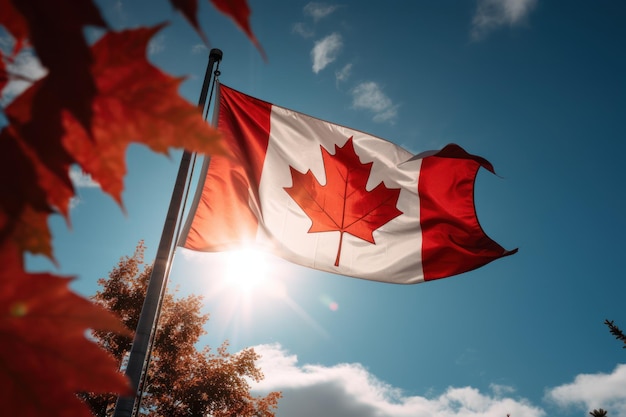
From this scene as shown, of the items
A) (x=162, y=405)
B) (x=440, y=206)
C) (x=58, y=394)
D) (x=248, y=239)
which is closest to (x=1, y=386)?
(x=58, y=394)

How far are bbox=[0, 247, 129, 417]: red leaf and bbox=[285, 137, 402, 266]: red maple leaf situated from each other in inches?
172

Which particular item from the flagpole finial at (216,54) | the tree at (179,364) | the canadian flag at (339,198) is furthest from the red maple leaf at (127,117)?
the tree at (179,364)

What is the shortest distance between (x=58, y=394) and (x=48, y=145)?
0.20 m

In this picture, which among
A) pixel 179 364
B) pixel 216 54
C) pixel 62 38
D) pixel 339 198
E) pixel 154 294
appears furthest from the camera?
pixel 179 364

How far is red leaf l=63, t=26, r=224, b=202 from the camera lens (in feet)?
1.42

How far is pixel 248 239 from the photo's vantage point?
171 inches

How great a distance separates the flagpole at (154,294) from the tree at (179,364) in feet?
37.1

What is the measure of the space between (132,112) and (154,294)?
116 inches

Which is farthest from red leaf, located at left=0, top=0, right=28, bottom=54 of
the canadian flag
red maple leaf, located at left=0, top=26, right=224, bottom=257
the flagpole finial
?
the flagpole finial

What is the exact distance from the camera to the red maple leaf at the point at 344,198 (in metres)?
4.76

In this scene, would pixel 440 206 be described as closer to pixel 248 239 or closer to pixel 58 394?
pixel 248 239

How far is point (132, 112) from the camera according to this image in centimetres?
44

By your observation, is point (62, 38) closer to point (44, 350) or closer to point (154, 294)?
point (44, 350)

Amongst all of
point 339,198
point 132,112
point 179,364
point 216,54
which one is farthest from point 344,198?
point 179,364
